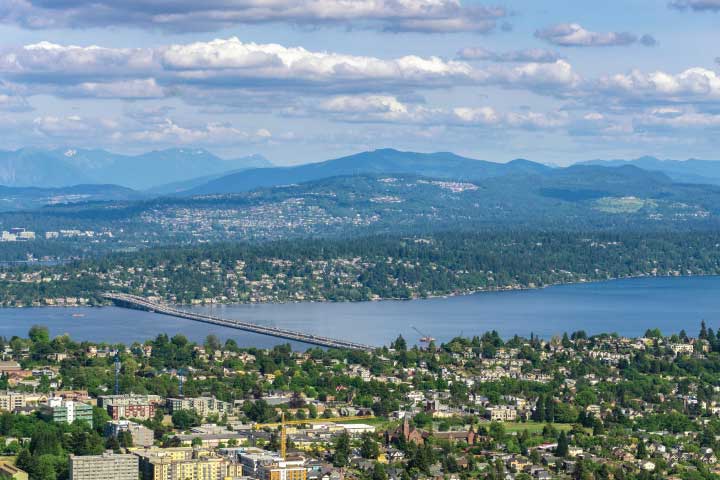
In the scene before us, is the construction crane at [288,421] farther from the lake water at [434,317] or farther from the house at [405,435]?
the lake water at [434,317]

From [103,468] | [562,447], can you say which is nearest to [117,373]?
[103,468]

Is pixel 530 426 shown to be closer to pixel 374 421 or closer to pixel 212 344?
pixel 374 421

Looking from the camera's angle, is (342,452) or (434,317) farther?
(434,317)

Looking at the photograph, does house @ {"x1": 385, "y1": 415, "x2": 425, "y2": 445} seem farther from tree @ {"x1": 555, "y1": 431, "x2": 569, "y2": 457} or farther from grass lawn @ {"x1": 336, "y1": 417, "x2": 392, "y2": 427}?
tree @ {"x1": 555, "y1": 431, "x2": 569, "y2": 457}

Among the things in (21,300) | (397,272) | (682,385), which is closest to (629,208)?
(397,272)

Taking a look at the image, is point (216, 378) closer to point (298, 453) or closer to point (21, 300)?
point (298, 453)

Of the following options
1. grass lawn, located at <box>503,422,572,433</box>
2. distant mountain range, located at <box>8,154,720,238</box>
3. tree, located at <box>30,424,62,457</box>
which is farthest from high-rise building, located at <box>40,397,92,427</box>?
distant mountain range, located at <box>8,154,720,238</box>

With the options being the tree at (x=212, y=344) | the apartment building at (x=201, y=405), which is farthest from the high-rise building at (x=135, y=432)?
the tree at (x=212, y=344)
